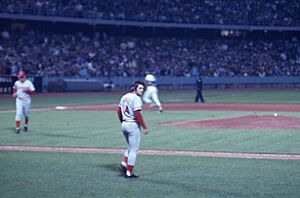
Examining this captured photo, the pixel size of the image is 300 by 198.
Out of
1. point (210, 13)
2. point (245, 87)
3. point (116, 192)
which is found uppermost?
point (210, 13)

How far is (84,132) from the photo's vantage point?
1808cm

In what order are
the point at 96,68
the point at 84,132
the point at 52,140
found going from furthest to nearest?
1. the point at 96,68
2. the point at 84,132
3. the point at 52,140

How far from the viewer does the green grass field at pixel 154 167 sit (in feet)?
30.4

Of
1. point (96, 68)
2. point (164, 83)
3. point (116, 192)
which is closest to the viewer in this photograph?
point (116, 192)

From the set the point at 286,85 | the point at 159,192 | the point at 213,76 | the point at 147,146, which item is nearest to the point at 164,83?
the point at 213,76

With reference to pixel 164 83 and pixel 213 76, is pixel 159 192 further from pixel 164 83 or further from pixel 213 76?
pixel 213 76

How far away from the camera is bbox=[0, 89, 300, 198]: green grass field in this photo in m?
9.27

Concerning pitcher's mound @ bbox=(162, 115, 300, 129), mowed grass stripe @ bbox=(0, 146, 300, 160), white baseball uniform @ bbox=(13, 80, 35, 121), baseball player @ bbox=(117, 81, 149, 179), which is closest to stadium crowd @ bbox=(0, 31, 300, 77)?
white baseball uniform @ bbox=(13, 80, 35, 121)

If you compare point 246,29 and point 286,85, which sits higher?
point 246,29

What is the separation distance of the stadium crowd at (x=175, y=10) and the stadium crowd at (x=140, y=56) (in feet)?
7.15

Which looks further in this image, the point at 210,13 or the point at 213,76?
the point at 210,13

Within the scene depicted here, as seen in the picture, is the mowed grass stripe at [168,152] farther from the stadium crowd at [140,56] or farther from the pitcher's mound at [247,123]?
the stadium crowd at [140,56]

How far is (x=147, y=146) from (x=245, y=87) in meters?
39.1

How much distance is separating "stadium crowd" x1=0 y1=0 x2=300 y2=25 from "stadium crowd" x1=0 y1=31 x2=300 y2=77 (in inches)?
85.8
